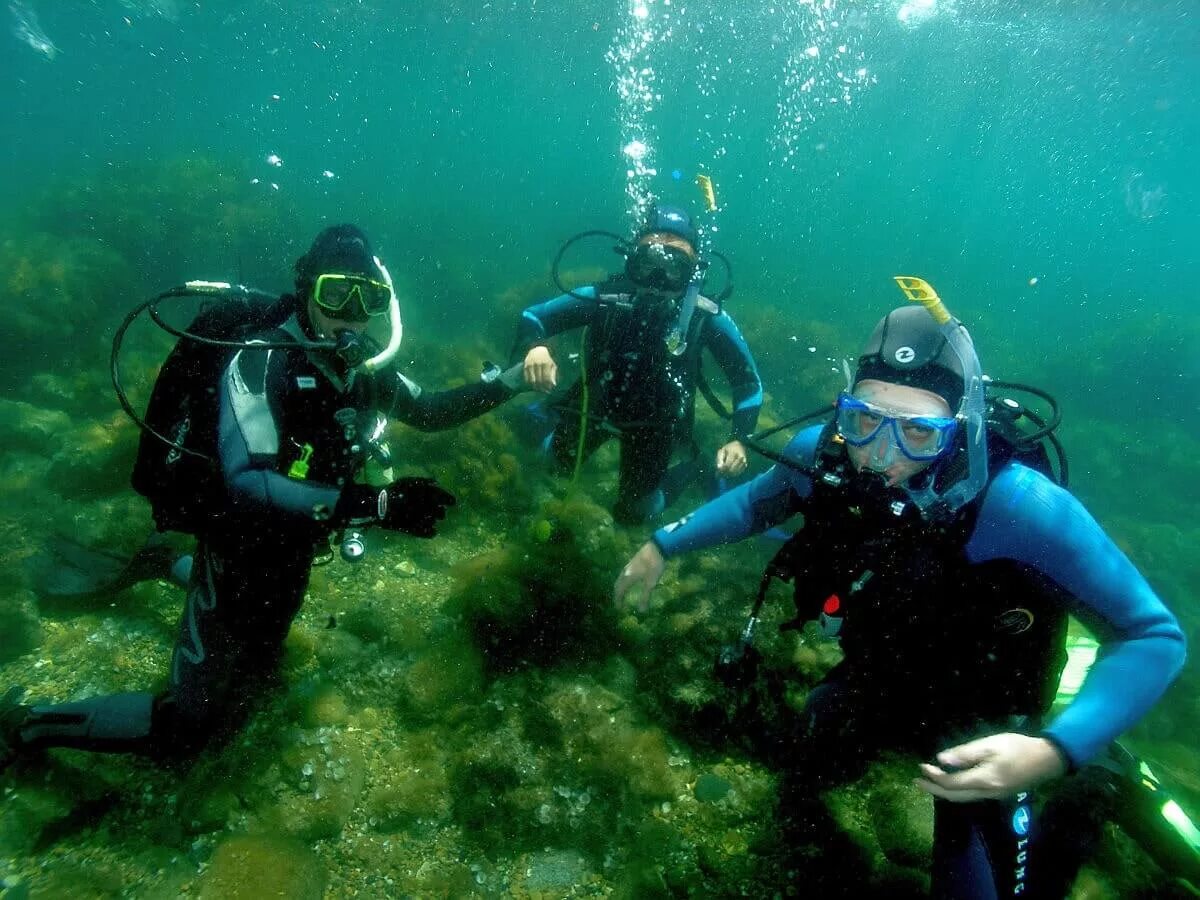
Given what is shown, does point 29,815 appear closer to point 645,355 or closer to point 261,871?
point 261,871

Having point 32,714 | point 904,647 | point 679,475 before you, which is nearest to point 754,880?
point 904,647

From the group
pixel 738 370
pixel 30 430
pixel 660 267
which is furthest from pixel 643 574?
pixel 30 430

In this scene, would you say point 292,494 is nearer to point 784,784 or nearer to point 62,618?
point 784,784

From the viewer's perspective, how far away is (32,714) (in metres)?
3.07

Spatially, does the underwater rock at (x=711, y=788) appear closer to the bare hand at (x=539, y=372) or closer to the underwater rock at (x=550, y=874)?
the underwater rock at (x=550, y=874)

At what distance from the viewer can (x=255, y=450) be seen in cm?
278

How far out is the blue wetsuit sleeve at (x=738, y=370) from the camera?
20.1ft

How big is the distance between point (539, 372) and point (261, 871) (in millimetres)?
3281

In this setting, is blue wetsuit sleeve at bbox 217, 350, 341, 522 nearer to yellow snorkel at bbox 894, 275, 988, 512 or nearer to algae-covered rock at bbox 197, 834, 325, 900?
algae-covered rock at bbox 197, 834, 325, 900

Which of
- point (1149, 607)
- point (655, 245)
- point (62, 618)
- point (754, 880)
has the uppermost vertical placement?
point (655, 245)

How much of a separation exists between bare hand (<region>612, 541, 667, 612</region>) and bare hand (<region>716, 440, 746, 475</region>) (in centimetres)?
163

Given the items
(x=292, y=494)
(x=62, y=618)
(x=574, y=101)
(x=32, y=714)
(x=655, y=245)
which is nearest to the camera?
(x=292, y=494)

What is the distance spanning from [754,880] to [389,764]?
2.18 m

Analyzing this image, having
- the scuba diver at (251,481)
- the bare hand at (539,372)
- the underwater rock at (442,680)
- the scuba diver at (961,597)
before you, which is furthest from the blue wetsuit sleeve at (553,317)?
the scuba diver at (961,597)
